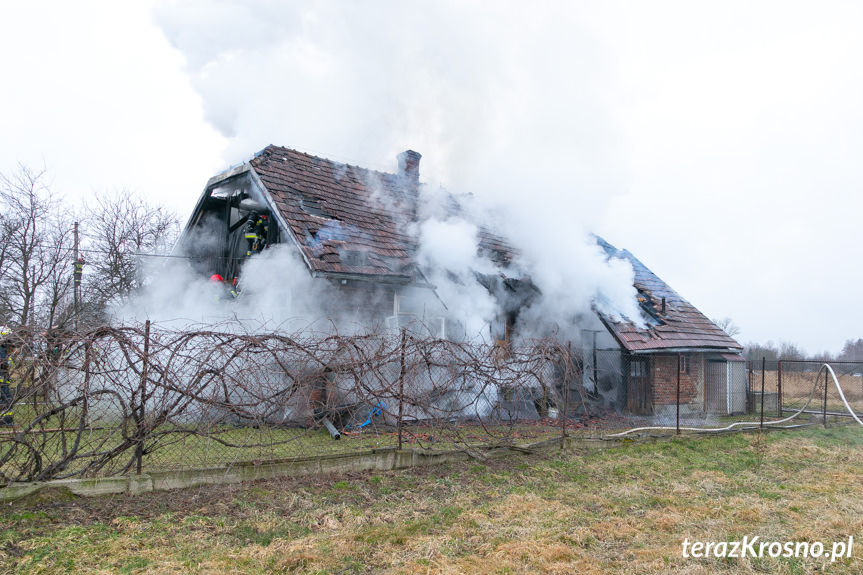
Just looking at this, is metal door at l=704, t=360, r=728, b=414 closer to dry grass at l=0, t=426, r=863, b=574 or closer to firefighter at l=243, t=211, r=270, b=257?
dry grass at l=0, t=426, r=863, b=574

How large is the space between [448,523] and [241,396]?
274 centimetres

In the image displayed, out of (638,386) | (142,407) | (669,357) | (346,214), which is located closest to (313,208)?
(346,214)

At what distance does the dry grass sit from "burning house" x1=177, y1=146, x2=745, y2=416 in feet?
15.0

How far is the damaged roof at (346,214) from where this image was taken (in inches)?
452

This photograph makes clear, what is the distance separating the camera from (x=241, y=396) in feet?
21.3

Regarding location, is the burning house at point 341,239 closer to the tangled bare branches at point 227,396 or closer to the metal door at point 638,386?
the tangled bare branches at point 227,396

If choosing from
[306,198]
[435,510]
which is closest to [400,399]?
[435,510]

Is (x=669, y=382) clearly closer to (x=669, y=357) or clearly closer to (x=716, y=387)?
(x=669, y=357)

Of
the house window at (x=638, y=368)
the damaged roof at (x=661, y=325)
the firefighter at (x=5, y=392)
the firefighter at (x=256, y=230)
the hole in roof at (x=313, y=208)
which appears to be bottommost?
the house window at (x=638, y=368)

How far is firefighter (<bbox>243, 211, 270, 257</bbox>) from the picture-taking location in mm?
13070

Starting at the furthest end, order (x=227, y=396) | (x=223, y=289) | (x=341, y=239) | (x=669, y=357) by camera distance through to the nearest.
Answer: (x=669, y=357) < (x=223, y=289) < (x=341, y=239) < (x=227, y=396)

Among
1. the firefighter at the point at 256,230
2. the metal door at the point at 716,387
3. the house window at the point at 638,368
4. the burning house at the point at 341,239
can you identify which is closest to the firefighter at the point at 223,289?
the burning house at the point at 341,239

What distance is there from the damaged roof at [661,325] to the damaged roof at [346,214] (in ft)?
11.7

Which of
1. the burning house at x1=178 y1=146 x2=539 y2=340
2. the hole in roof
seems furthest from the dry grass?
the hole in roof
